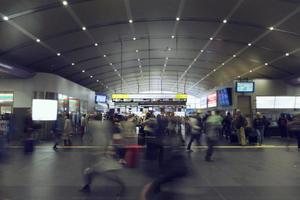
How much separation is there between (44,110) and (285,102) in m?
17.3

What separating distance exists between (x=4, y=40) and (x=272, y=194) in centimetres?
1274

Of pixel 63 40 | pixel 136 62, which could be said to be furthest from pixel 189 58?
pixel 63 40

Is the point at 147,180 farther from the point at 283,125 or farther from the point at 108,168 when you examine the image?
the point at 283,125

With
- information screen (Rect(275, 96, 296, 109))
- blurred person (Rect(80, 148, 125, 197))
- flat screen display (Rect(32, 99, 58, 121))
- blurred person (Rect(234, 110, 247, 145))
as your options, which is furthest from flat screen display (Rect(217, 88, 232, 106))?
blurred person (Rect(80, 148, 125, 197))

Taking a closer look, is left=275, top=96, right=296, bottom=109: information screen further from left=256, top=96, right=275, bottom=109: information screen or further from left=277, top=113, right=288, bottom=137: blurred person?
left=277, top=113, right=288, bottom=137: blurred person

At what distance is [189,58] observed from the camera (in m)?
26.2

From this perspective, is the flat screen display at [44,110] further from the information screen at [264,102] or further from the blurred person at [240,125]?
the information screen at [264,102]

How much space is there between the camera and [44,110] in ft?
64.2

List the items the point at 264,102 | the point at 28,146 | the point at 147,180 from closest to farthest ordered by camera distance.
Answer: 1. the point at 147,180
2. the point at 28,146
3. the point at 264,102

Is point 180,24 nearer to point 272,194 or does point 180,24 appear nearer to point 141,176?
point 141,176

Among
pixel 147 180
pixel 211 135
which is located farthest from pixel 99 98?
pixel 147 180

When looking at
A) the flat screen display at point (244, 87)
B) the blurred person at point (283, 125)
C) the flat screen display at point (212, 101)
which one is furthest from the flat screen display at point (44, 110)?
the blurred person at point (283, 125)

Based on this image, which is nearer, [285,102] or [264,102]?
[264,102]

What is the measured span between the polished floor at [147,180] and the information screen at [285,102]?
14.9 metres
